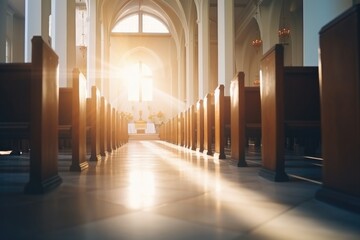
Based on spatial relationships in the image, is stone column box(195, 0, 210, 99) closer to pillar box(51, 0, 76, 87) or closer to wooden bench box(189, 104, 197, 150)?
wooden bench box(189, 104, 197, 150)

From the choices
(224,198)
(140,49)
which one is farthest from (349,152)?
(140,49)

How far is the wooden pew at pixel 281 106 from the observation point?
3041 millimetres

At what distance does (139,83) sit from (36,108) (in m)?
22.7

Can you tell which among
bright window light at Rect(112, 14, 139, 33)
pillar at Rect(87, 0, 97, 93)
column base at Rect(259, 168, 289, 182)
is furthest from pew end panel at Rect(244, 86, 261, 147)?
bright window light at Rect(112, 14, 139, 33)

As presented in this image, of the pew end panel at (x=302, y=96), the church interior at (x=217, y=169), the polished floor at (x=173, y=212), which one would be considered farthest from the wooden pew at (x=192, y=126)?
the polished floor at (x=173, y=212)

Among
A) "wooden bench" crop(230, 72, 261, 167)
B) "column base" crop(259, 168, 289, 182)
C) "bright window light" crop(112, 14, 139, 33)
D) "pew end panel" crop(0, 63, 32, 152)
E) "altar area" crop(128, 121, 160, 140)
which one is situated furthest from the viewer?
"bright window light" crop(112, 14, 139, 33)

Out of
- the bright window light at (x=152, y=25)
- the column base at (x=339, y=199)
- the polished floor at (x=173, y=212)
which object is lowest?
the polished floor at (x=173, y=212)

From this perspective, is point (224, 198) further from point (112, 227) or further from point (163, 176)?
point (163, 176)

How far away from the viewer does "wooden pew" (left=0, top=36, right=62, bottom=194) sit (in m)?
2.46

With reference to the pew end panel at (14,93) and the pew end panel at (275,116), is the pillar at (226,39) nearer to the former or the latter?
the pew end panel at (275,116)

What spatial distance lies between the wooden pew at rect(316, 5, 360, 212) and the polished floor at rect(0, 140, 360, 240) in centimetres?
13

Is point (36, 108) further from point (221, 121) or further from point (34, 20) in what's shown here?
point (34, 20)

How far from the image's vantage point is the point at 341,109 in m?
2.07

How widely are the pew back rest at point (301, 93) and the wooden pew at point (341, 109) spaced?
1.28 m
